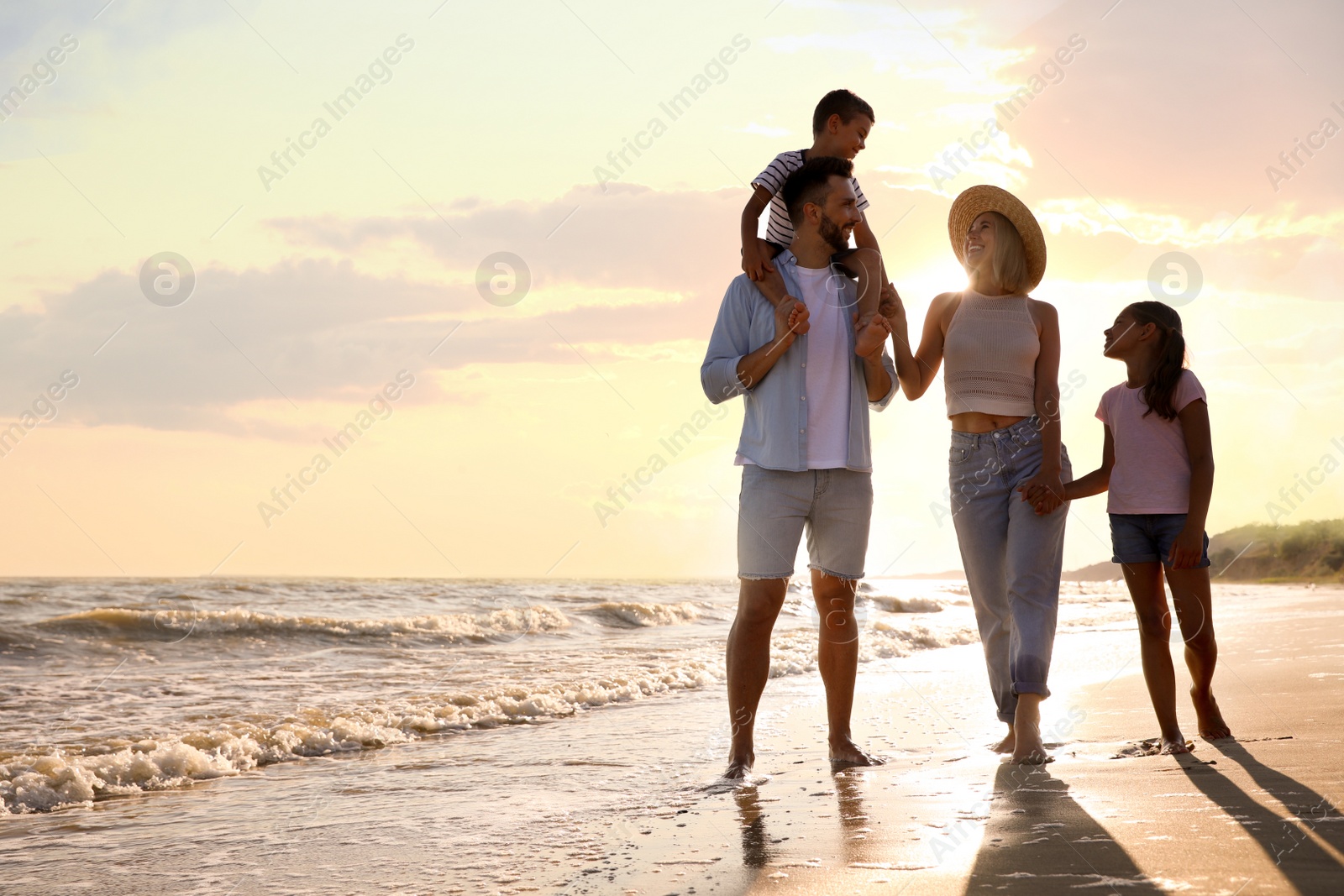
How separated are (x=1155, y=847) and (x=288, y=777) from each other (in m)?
3.33

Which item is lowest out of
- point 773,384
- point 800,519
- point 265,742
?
point 265,742

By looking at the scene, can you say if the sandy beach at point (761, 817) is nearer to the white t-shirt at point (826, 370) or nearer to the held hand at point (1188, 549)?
the held hand at point (1188, 549)

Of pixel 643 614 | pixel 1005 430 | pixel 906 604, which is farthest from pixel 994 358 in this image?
pixel 906 604

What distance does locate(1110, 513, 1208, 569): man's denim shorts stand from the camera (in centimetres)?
338

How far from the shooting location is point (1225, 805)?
7.27 ft

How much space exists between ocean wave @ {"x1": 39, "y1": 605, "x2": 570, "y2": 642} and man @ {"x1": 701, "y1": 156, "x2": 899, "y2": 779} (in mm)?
8675

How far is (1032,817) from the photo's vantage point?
2219 mm

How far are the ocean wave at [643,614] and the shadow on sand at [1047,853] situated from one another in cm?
1199

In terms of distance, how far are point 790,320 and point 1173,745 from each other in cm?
183

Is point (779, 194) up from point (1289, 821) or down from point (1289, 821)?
up

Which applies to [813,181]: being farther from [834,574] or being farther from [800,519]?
[834,574]

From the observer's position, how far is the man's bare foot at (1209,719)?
3.36 meters

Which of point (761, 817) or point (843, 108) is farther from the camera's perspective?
point (843, 108)

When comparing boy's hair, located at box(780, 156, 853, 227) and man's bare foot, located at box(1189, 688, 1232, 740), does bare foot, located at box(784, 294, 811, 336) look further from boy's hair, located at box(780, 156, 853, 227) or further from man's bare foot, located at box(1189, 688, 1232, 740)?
man's bare foot, located at box(1189, 688, 1232, 740)
